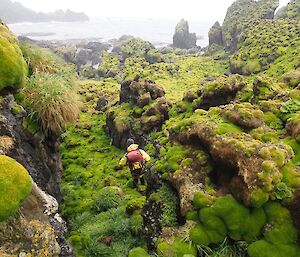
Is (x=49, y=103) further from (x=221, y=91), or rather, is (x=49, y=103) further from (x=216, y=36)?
(x=216, y=36)

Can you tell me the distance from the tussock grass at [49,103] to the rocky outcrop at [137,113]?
789 centimetres

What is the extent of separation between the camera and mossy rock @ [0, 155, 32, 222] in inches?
280

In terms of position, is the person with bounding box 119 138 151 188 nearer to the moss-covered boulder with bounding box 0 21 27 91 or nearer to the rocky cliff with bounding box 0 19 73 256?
the rocky cliff with bounding box 0 19 73 256

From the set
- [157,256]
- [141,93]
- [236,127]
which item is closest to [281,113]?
[236,127]

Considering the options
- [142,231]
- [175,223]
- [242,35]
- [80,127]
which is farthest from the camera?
[242,35]

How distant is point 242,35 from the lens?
225 ft

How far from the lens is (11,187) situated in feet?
24.2

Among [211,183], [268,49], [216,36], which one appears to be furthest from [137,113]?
[216,36]

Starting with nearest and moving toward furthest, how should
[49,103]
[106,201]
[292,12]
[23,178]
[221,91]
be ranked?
[23,178], [49,103], [106,201], [221,91], [292,12]

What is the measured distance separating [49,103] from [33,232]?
279 inches

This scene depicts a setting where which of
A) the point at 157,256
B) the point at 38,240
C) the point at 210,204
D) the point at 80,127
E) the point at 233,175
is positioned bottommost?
the point at 80,127

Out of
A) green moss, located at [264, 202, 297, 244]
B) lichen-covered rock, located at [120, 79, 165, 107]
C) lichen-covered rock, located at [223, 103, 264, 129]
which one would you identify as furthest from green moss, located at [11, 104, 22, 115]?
lichen-covered rock, located at [120, 79, 165, 107]

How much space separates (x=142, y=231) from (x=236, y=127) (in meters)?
4.90

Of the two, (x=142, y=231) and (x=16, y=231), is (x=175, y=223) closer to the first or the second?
(x=142, y=231)
